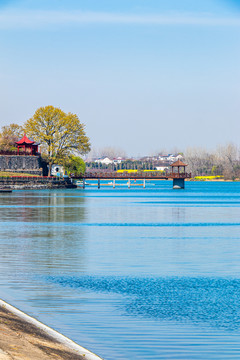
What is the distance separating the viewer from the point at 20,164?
5463 inches

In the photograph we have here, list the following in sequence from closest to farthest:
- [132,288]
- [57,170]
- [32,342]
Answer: [32,342] → [132,288] → [57,170]

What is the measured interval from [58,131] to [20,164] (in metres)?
11.3

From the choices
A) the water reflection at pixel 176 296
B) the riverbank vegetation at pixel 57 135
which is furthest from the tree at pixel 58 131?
the water reflection at pixel 176 296

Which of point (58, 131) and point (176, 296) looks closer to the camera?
point (176, 296)

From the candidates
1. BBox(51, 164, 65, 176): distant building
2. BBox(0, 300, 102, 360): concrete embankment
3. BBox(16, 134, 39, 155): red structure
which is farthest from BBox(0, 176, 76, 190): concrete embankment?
BBox(0, 300, 102, 360): concrete embankment

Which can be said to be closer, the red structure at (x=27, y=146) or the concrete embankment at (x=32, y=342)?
the concrete embankment at (x=32, y=342)

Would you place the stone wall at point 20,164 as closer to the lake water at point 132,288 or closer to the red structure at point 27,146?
the red structure at point 27,146

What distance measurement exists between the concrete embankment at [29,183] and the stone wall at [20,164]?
15.7ft

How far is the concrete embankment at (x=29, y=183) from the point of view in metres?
128

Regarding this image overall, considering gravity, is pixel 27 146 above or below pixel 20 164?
above

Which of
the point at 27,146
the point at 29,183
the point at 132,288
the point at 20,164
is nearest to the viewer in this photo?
the point at 132,288

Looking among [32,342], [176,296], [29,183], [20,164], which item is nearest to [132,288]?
[176,296]

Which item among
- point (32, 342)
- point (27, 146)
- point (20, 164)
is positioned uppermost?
point (27, 146)

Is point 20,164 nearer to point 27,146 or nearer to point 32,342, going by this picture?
point 27,146
